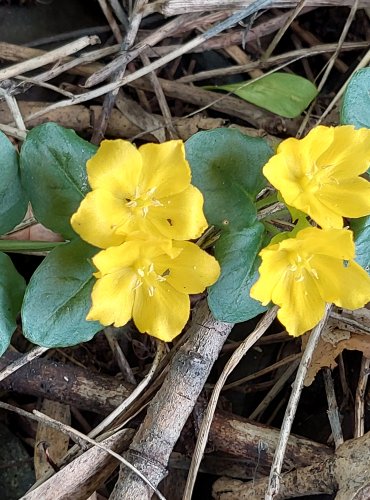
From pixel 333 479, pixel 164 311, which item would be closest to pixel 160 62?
pixel 164 311

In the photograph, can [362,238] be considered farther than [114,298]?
Yes

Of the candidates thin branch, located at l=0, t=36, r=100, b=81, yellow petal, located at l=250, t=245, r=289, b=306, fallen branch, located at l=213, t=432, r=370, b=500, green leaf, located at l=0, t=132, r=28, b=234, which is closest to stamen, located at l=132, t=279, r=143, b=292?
yellow petal, located at l=250, t=245, r=289, b=306

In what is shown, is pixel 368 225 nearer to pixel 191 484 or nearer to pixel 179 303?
pixel 179 303

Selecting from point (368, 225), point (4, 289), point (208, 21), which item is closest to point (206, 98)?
point (208, 21)

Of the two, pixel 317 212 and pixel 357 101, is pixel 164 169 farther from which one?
pixel 357 101

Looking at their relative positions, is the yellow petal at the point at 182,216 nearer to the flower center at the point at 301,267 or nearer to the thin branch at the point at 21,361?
the flower center at the point at 301,267

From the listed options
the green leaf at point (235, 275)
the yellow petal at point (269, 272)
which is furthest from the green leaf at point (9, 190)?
the yellow petal at point (269, 272)
